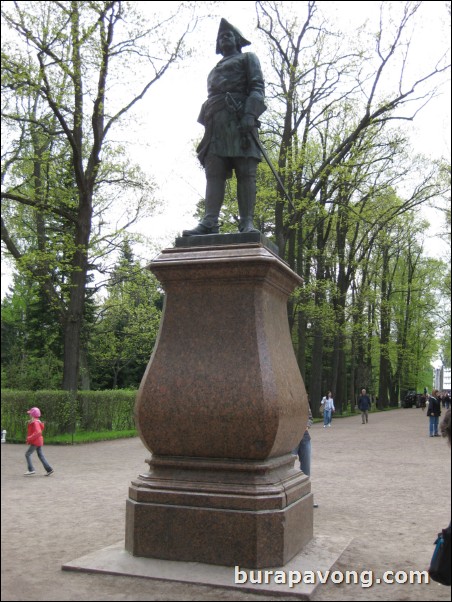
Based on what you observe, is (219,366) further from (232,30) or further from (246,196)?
(232,30)

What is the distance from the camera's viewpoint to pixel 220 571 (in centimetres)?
525

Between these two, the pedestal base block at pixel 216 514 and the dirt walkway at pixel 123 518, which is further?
the pedestal base block at pixel 216 514

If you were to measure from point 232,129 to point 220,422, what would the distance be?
10.3 feet

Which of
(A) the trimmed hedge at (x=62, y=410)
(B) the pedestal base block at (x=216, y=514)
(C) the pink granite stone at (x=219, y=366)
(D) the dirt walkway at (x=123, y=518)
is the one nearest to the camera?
(D) the dirt walkway at (x=123, y=518)

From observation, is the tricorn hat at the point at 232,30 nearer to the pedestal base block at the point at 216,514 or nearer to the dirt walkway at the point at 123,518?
the pedestal base block at the point at 216,514

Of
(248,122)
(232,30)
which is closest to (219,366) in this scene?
(248,122)

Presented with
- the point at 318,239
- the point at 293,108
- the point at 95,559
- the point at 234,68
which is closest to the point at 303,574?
the point at 95,559

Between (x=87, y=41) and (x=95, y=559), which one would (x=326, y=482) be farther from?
(x=87, y=41)

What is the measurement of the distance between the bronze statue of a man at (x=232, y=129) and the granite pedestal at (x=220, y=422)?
883 millimetres

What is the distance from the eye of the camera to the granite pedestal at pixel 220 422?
214 inches

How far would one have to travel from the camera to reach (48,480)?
39.0 feet

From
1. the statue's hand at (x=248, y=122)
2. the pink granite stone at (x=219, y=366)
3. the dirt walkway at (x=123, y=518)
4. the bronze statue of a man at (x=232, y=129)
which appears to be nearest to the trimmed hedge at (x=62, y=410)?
the dirt walkway at (x=123, y=518)

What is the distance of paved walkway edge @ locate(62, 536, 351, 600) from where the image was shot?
16.3 feet

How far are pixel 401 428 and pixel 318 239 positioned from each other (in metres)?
10.1
